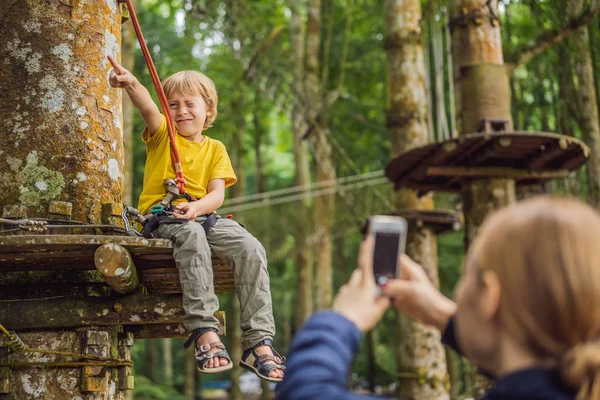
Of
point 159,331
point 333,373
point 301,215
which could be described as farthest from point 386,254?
point 301,215

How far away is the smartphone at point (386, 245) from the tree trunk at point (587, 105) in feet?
31.9

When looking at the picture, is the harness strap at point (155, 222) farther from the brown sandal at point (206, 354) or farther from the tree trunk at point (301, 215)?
the tree trunk at point (301, 215)

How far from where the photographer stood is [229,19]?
12.5 m

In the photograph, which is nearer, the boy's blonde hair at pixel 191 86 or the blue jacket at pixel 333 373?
the blue jacket at pixel 333 373

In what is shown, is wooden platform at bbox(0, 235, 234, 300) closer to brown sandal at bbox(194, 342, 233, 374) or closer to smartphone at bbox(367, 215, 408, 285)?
brown sandal at bbox(194, 342, 233, 374)

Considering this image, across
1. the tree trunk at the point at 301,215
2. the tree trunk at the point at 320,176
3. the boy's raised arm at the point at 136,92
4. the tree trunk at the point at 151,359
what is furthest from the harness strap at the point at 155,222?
the tree trunk at the point at 151,359

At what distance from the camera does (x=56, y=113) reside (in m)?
3.76

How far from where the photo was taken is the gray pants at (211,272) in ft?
11.7

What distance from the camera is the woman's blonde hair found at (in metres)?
1.50

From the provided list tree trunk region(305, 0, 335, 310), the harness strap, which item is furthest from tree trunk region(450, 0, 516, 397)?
tree trunk region(305, 0, 335, 310)

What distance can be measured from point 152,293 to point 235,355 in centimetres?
1325

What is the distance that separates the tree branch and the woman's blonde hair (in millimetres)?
7173

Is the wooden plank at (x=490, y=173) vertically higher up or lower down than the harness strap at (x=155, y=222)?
higher up

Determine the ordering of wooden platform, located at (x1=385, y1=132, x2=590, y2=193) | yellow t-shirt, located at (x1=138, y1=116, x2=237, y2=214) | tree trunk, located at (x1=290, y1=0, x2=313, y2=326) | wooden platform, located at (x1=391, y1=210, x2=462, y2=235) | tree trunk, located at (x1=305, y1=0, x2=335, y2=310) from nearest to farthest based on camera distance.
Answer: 1. yellow t-shirt, located at (x1=138, y1=116, x2=237, y2=214)
2. wooden platform, located at (x1=385, y1=132, x2=590, y2=193)
3. wooden platform, located at (x1=391, y1=210, x2=462, y2=235)
4. tree trunk, located at (x1=305, y1=0, x2=335, y2=310)
5. tree trunk, located at (x1=290, y1=0, x2=313, y2=326)
